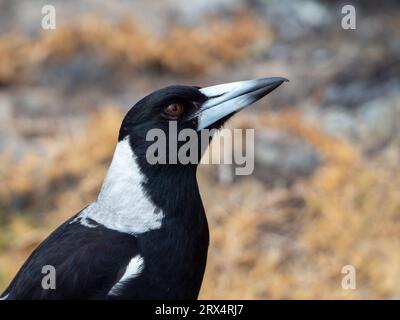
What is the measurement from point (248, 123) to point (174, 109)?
3351mm

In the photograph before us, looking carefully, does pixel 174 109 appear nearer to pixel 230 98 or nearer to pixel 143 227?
pixel 230 98

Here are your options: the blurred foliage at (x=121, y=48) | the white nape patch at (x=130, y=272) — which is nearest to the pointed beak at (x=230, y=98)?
the white nape patch at (x=130, y=272)

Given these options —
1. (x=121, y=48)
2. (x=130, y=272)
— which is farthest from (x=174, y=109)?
(x=121, y=48)

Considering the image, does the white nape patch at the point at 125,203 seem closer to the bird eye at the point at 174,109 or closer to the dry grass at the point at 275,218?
the bird eye at the point at 174,109

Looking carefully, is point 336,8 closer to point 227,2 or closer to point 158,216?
point 227,2

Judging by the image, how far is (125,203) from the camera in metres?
2.88

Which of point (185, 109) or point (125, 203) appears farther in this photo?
point (185, 109)

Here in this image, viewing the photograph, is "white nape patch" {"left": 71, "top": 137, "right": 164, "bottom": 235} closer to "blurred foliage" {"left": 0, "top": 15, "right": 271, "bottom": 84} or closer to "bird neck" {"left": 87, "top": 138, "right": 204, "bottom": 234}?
"bird neck" {"left": 87, "top": 138, "right": 204, "bottom": 234}

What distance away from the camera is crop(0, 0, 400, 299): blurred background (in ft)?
17.6

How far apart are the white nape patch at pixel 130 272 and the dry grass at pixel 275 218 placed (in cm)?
236

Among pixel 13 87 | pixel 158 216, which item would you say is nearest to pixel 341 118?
pixel 13 87

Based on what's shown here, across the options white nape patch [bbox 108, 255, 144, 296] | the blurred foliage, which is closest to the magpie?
white nape patch [bbox 108, 255, 144, 296]

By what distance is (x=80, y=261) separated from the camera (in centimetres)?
274

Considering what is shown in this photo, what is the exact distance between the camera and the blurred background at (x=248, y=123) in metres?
5.36
